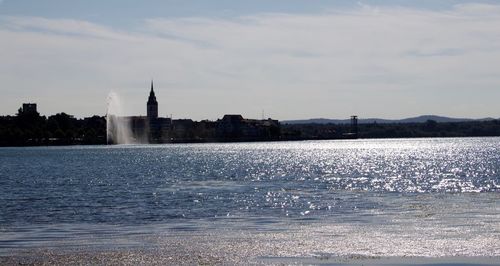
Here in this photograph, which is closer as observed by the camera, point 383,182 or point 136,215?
point 136,215

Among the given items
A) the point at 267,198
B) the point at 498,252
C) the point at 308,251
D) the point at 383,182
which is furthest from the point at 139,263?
the point at 383,182

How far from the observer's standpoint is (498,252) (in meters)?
30.0

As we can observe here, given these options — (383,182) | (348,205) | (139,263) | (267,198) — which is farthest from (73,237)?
(383,182)

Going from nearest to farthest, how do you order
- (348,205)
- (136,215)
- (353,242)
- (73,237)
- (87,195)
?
(353,242) → (73,237) → (136,215) → (348,205) → (87,195)

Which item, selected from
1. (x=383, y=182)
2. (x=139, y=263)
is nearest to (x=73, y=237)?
(x=139, y=263)

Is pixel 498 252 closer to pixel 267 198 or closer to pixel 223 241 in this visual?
pixel 223 241

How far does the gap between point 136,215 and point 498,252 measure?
21.2m

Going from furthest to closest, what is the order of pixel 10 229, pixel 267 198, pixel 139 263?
pixel 267 198
pixel 10 229
pixel 139 263

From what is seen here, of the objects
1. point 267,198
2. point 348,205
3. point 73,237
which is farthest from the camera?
point 267,198

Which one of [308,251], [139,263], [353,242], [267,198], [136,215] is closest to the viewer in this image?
[139,263]

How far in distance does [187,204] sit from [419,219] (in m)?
16.5

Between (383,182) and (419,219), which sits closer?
(419,219)

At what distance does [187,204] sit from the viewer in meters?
53.8

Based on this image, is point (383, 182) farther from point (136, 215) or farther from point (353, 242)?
point (353, 242)
